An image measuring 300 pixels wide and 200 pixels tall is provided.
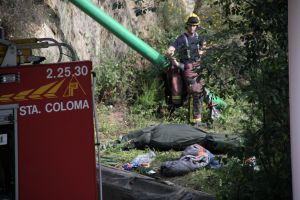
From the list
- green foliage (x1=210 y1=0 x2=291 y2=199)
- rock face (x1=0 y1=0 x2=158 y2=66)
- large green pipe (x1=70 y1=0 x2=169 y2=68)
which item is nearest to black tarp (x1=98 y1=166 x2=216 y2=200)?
green foliage (x1=210 y1=0 x2=291 y2=199)

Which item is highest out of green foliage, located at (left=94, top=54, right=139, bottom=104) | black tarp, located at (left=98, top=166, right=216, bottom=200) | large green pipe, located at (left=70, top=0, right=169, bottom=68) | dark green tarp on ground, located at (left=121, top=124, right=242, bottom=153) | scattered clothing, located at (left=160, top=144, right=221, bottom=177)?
large green pipe, located at (left=70, top=0, right=169, bottom=68)

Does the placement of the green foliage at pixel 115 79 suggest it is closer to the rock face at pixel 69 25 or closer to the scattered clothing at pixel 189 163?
the rock face at pixel 69 25

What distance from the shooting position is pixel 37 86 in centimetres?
415

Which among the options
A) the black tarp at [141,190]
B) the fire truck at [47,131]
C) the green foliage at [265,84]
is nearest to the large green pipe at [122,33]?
the black tarp at [141,190]

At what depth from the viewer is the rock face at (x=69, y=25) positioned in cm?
974

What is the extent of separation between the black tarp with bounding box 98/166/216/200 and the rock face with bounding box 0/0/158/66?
3.87 m

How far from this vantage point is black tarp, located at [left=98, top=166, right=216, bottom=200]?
6.20 m

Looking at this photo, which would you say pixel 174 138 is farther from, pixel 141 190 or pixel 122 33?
pixel 122 33

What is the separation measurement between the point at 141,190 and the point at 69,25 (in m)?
5.83

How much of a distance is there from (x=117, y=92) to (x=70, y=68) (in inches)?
280

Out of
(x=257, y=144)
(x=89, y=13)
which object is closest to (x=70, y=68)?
(x=257, y=144)

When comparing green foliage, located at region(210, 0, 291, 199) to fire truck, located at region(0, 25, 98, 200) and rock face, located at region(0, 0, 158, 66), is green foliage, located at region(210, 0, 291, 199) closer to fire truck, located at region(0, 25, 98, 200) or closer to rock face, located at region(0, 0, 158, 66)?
fire truck, located at region(0, 25, 98, 200)

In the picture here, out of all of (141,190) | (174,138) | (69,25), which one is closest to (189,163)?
(174,138)

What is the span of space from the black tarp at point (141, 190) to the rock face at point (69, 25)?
3872mm
